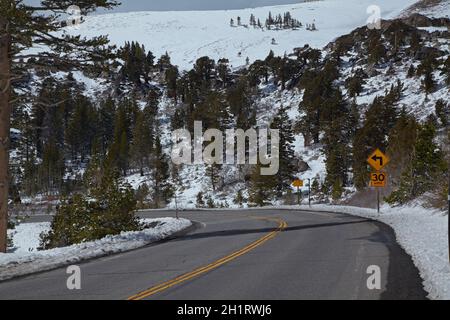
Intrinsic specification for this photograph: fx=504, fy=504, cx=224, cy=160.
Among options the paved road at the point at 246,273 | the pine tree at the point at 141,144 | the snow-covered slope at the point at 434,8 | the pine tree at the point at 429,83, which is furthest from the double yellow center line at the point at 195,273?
the snow-covered slope at the point at 434,8

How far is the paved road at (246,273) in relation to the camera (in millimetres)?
8195

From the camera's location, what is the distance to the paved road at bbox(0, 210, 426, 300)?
820 centimetres

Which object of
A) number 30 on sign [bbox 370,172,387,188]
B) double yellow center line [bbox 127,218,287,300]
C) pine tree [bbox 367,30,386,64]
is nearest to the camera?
double yellow center line [bbox 127,218,287,300]

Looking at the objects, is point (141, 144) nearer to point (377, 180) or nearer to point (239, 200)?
point (239, 200)

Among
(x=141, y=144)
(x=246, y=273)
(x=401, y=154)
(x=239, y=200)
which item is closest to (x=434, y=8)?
(x=141, y=144)

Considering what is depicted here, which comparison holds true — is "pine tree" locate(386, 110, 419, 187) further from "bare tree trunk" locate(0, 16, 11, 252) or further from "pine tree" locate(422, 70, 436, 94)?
"pine tree" locate(422, 70, 436, 94)

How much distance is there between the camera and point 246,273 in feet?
33.0

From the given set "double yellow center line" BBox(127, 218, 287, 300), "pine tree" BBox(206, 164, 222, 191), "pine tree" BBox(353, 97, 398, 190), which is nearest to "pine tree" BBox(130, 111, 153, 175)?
"pine tree" BBox(206, 164, 222, 191)

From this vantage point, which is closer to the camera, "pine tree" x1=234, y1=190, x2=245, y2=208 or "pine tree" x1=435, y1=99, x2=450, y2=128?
"pine tree" x1=234, y1=190, x2=245, y2=208

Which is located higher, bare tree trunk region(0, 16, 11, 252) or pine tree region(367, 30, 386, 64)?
pine tree region(367, 30, 386, 64)

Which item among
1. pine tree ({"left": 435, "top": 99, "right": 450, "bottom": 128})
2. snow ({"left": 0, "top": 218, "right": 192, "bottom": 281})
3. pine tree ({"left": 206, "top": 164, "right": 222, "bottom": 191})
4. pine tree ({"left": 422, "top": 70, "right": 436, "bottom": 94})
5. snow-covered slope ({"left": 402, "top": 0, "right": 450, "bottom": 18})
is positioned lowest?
pine tree ({"left": 206, "top": 164, "right": 222, "bottom": 191})

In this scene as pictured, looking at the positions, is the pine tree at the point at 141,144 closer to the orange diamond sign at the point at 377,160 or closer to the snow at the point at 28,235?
the snow at the point at 28,235
